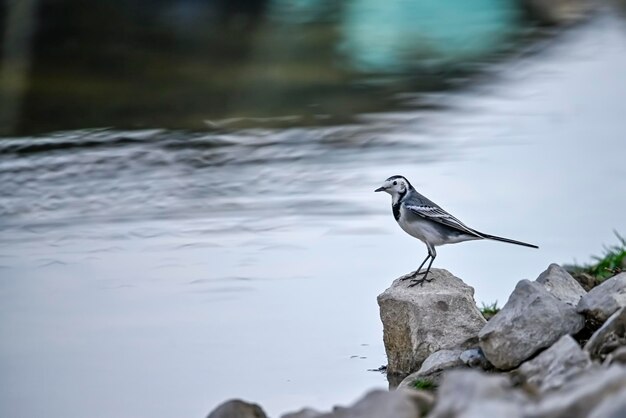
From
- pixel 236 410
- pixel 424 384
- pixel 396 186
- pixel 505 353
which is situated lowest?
pixel 424 384

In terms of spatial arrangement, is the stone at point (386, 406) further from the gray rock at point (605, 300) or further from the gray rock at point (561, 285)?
the gray rock at point (561, 285)

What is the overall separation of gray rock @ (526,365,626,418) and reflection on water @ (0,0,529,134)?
859 cm

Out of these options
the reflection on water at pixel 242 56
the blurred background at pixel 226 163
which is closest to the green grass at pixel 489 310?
the blurred background at pixel 226 163

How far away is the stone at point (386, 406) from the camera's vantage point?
15.5 feet

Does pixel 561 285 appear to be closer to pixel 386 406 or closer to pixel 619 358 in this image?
pixel 619 358

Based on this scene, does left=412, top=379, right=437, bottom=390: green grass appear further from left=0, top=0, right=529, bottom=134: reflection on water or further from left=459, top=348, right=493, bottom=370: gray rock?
left=0, top=0, right=529, bottom=134: reflection on water

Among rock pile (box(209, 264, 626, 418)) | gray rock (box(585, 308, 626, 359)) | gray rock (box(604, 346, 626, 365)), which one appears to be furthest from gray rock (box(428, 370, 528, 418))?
gray rock (box(585, 308, 626, 359))


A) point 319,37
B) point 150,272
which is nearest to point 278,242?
point 150,272

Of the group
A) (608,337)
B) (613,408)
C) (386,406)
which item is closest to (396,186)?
(608,337)

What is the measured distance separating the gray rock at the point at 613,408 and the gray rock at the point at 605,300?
2.18 meters

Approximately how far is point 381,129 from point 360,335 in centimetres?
489

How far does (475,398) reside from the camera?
169 inches

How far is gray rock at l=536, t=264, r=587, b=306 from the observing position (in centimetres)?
687

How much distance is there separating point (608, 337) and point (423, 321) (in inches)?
52.7
